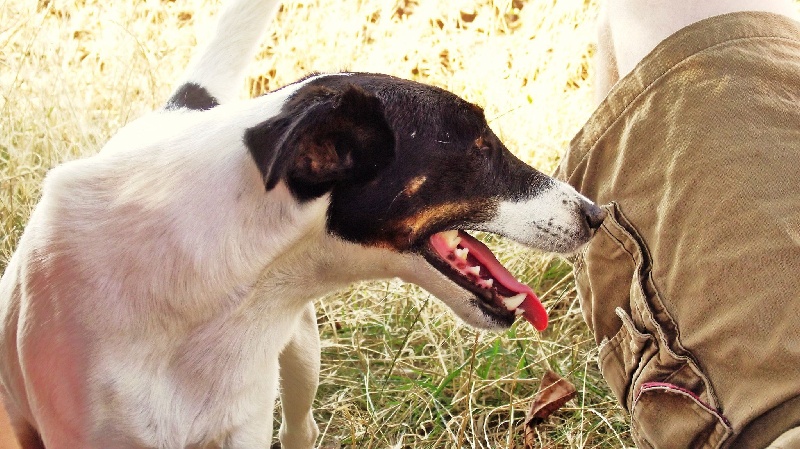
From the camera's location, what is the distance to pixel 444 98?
205cm

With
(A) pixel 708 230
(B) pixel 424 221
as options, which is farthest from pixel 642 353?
Result: (B) pixel 424 221

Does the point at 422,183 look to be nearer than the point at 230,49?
Yes

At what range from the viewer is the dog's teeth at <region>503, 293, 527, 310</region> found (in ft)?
7.05

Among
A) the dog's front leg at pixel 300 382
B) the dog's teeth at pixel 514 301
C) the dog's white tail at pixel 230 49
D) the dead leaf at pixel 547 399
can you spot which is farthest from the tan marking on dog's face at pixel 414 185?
the dead leaf at pixel 547 399

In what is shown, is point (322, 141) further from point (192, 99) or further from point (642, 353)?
point (642, 353)

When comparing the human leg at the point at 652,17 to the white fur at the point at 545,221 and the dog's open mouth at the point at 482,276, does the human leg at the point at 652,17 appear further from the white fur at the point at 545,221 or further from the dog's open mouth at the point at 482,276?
the dog's open mouth at the point at 482,276

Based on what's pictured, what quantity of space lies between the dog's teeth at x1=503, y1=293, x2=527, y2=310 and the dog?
0.9 inches

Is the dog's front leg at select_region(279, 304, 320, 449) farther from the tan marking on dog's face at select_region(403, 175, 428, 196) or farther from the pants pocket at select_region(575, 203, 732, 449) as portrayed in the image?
the pants pocket at select_region(575, 203, 732, 449)

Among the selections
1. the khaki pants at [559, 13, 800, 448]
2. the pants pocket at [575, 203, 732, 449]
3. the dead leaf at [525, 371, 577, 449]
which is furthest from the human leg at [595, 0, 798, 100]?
the dead leaf at [525, 371, 577, 449]

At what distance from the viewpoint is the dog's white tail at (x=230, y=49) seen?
2.52 metres

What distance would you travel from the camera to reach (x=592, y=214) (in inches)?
84.7

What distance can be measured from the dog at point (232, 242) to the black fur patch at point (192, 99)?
281mm

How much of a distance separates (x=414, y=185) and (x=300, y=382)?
902 mm

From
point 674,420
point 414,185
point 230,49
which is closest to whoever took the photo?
point 414,185
